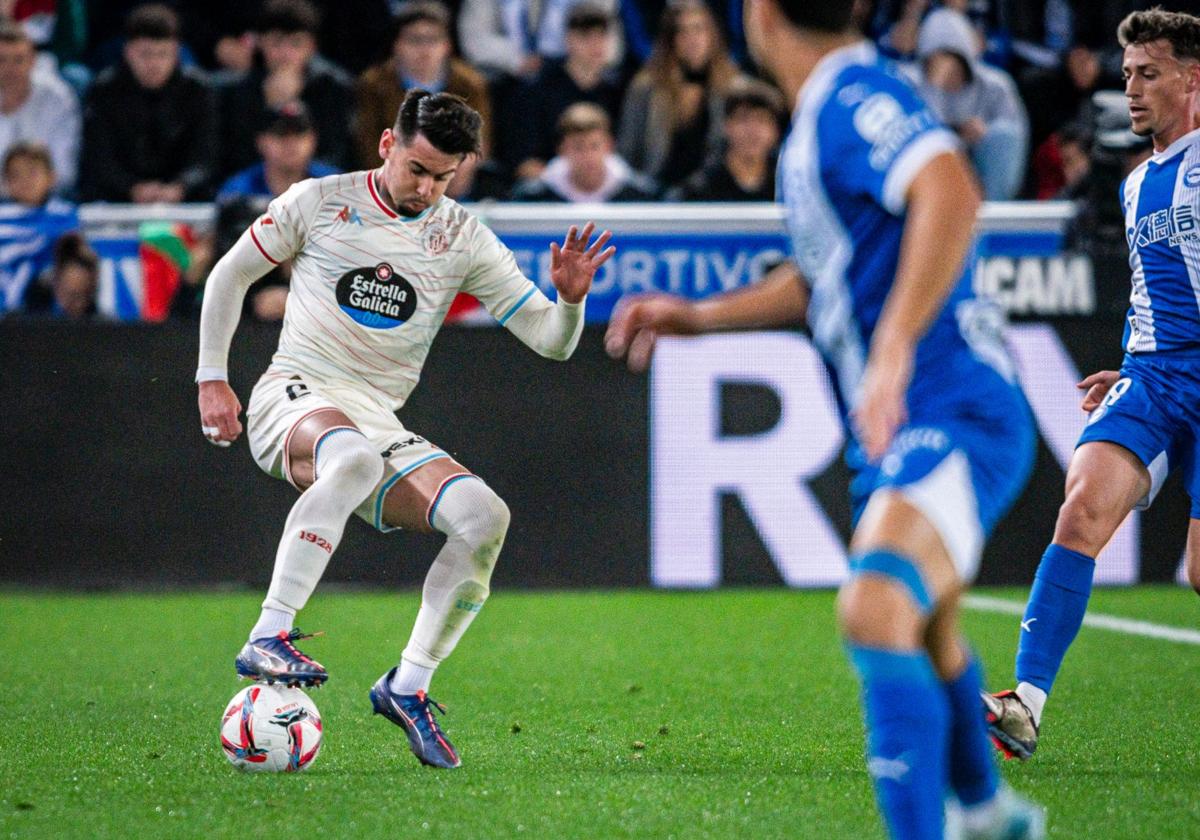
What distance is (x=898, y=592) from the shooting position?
3.30 meters

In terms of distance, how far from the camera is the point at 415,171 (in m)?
5.55

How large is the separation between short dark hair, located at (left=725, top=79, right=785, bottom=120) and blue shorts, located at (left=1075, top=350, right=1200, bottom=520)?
6.15 meters

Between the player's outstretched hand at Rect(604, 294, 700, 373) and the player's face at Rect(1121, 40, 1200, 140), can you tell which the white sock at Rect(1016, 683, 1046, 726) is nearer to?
the player's face at Rect(1121, 40, 1200, 140)

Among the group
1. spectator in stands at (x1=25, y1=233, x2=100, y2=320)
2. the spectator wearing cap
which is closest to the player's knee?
the spectator wearing cap

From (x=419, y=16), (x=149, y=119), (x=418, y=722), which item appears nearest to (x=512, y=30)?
(x=419, y=16)

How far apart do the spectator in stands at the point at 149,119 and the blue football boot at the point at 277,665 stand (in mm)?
7367

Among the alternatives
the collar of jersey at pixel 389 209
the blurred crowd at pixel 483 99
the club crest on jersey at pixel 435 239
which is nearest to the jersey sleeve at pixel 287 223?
the collar of jersey at pixel 389 209

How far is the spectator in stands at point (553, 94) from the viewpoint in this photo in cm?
1228

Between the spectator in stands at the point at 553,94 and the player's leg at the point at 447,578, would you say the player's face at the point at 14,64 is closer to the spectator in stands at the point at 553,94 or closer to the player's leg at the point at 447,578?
the spectator in stands at the point at 553,94

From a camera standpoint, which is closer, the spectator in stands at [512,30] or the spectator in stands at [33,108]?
the spectator in stands at [33,108]

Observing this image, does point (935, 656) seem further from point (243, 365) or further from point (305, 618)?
point (243, 365)

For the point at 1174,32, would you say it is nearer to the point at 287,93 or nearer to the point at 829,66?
the point at 829,66

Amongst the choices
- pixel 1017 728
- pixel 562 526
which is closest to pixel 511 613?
pixel 562 526

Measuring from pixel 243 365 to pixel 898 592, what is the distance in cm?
695
